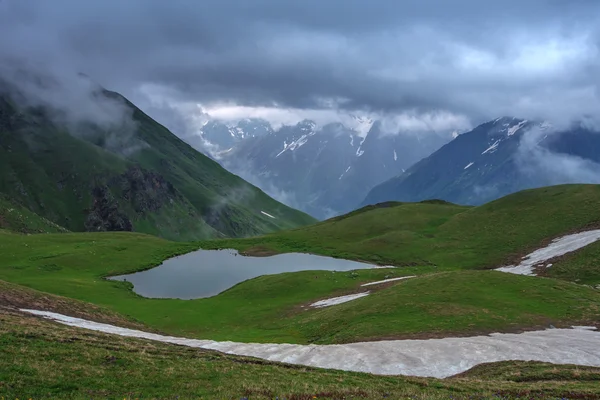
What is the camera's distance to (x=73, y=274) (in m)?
96.8

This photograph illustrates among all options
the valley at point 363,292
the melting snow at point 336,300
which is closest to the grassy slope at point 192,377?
the valley at point 363,292

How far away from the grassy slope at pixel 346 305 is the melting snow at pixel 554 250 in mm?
16917

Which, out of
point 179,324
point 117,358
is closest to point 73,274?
point 179,324

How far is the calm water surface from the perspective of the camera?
9231 centimetres

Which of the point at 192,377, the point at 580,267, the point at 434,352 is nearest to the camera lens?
the point at 192,377

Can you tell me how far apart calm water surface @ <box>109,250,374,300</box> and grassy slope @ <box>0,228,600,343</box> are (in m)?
7.26

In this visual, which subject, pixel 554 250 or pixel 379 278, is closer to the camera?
pixel 379 278

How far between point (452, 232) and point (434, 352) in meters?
97.0

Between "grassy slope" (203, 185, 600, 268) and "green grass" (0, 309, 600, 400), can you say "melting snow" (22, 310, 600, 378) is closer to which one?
"green grass" (0, 309, 600, 400)

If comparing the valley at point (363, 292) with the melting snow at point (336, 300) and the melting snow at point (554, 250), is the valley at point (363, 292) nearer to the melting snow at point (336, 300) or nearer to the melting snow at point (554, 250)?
the melting snow at point (336, 300)

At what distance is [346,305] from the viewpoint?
58.4m

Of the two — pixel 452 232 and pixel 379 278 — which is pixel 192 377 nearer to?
pixel 379 278

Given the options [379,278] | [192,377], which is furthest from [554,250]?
[192,377]

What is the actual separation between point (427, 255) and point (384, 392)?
9675 cm
